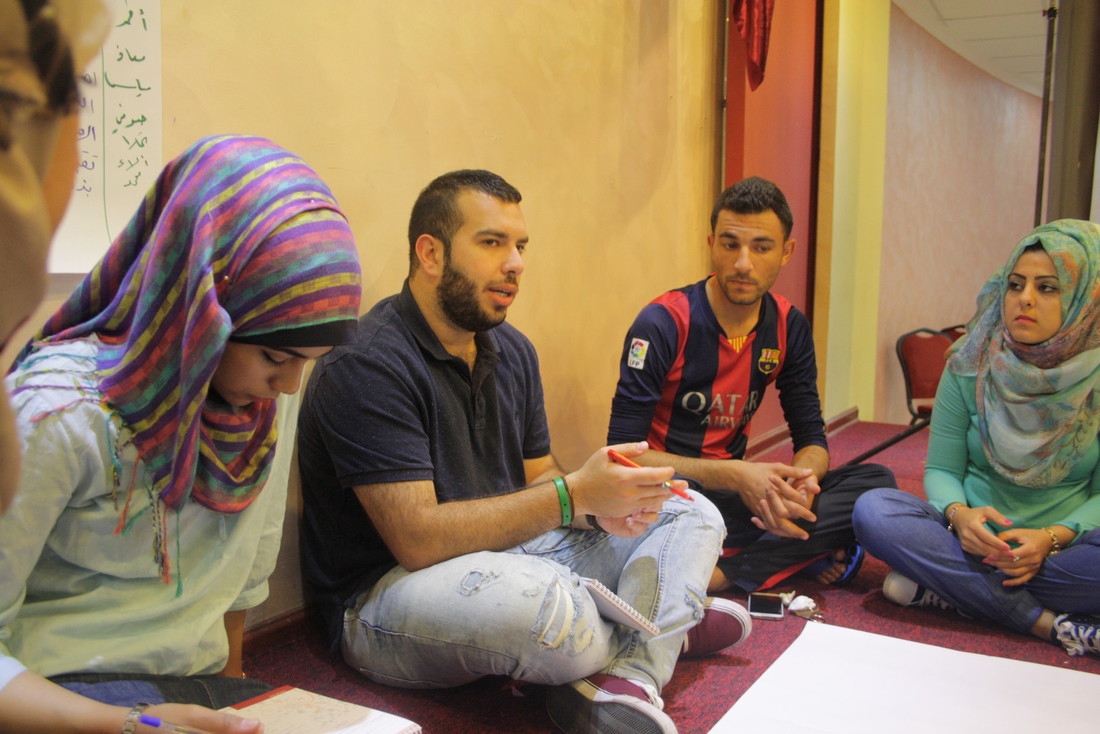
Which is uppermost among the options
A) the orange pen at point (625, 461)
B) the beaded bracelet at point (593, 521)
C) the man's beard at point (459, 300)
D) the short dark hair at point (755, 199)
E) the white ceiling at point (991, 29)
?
the white ceiling at point (991, 29)

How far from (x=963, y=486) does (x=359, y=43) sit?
6.02 ft

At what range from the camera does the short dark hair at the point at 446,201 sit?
1.66m

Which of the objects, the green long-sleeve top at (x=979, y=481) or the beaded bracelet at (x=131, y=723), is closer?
the beaded bracelet at (x=131, y=723)

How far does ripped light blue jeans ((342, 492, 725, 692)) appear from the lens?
1.35m

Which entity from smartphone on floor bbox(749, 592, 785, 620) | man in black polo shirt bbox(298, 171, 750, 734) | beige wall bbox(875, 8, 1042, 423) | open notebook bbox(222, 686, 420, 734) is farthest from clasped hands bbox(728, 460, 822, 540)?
beige wall bbox(875, 8, 1042, 423)

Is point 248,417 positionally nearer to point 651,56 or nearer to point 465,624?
point 465,624

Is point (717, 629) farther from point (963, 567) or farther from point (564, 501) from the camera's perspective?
point (963, 567)

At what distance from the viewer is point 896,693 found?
1.38 metres

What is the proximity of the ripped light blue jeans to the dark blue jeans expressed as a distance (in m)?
0.33

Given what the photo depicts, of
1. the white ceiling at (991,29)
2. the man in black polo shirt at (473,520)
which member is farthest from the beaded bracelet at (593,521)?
the white ceiling at (991,29)

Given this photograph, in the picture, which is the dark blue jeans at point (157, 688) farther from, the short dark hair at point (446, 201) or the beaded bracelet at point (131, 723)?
the short dark hair at point (446, 201)

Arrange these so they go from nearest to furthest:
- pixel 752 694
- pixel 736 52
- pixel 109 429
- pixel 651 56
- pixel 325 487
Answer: pixel 109 429 < pixel 752 694 < pixel 325 487 < pixel 651 56 < pixel 736 52

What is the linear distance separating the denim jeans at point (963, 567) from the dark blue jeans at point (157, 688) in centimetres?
153

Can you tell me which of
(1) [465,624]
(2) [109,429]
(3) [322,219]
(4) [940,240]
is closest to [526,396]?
(1) [465,624]
